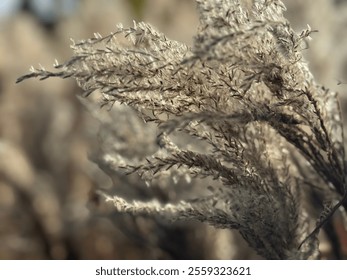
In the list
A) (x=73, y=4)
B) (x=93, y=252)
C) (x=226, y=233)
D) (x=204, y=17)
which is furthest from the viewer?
(x=73, y=4)

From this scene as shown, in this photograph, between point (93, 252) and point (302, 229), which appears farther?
point (93, 252)

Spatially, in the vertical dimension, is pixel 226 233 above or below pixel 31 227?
below

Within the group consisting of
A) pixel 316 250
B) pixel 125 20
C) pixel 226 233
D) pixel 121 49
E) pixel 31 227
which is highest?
pixel 125 20

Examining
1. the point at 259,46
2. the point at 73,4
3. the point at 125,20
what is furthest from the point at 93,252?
the point at 73,4

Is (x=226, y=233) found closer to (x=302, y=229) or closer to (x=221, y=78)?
(x=302, y=229)

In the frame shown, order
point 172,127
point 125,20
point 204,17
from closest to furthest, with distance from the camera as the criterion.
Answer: point 172,127 < point 204,17 < point 125,20

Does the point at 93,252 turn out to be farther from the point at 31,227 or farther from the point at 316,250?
the point at 316,250
